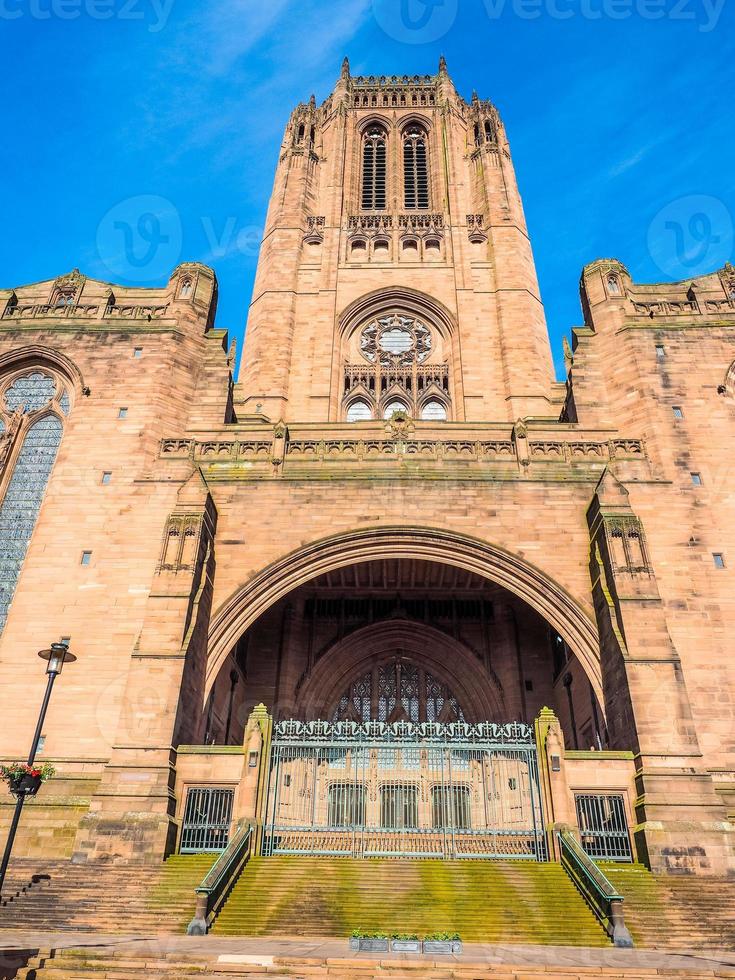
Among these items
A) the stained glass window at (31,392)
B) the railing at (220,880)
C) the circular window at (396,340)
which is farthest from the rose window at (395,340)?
the railing at (220,880)

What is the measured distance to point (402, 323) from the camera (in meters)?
33.0

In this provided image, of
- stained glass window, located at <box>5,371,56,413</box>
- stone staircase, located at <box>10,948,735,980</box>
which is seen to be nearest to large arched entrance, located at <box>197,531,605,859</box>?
stone staircase, located at <box>10,948,735,980</box>

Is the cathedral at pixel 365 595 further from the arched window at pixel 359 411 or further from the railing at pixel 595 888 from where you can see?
the arched window at pixel 359 411

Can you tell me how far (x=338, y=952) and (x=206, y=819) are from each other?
608cm

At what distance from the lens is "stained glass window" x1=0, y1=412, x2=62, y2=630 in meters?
19.3

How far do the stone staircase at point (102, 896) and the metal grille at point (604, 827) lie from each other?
7.04 meters

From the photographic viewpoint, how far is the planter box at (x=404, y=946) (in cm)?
886

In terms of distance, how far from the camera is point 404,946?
29.2ft

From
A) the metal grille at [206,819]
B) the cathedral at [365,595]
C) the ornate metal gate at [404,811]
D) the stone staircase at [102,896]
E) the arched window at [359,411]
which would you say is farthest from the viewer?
the arched window at [359,411]

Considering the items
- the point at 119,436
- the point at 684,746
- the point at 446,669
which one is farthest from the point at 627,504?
the point at 119,436

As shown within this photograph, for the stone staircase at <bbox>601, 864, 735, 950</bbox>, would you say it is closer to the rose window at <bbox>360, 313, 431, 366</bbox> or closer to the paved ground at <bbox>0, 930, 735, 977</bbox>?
the paved ground at <bbox>0, 930, 735, 977</bbox>

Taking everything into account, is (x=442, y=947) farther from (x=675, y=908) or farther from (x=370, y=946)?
(x=675, y=908)

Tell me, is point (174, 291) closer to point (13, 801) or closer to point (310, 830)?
point (13, 801)

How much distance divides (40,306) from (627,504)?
19186mm
